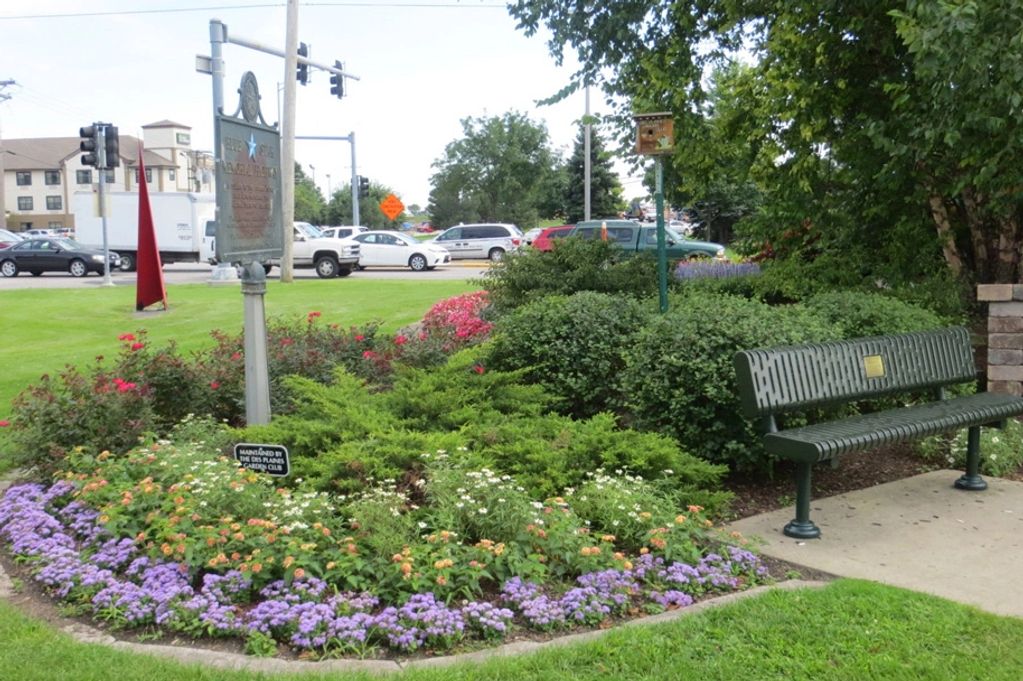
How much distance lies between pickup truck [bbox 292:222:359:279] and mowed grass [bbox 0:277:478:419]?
7.14 m

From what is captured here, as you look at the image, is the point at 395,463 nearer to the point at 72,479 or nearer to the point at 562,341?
the point at 72,479

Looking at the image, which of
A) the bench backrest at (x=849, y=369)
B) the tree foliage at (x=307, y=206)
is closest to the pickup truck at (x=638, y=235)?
the bench backrest at (x=849, y=369)

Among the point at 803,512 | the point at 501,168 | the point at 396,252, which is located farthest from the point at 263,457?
the point at 501,168

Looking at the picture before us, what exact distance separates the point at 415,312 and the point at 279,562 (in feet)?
35.2

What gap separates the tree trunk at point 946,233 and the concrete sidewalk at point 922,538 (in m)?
4.42

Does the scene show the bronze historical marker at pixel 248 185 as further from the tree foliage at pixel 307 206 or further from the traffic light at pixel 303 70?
the tree foliage at pixel 307 206

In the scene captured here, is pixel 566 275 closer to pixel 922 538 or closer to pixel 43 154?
pixel 922 538

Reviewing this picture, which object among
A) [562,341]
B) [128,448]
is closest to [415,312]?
[562,341]

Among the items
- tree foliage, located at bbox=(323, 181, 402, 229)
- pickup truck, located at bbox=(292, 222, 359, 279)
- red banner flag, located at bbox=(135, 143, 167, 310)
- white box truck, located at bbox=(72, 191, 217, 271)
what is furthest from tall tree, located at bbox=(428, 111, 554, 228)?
red banner flag, located at bbox=(135, 143, 167, 310)

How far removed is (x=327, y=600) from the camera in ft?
12.8

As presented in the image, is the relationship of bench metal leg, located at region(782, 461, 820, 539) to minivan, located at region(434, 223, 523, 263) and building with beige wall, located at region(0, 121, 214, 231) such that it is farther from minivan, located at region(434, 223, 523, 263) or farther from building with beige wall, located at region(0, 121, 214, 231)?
building with beige wall, located at region(0, 121, 214, 231)

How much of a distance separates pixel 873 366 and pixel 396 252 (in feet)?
88.4

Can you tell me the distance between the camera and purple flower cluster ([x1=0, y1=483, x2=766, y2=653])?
3.67 m

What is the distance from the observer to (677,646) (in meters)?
3.54
